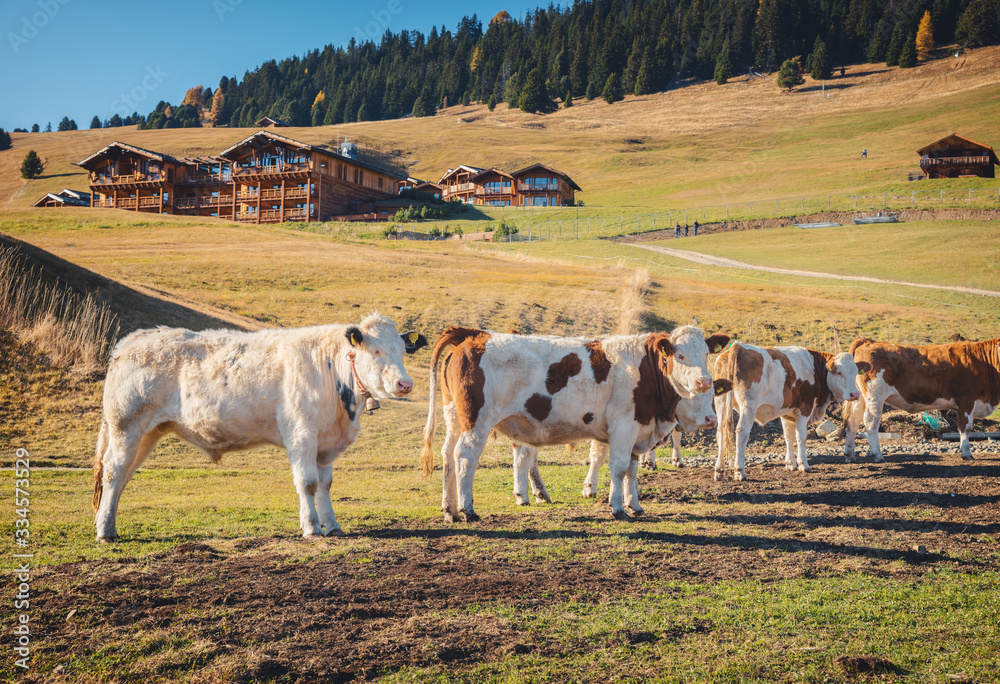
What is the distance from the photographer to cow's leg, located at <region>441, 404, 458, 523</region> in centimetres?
1046

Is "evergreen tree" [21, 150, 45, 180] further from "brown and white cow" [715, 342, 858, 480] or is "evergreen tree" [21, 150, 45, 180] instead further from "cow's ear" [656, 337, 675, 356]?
"cow's ear" [656, 337, 675, 356]

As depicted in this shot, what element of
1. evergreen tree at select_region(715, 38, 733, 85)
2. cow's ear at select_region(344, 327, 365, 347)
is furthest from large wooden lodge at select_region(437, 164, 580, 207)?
evergreen tree at select_region(715, 38, 733, 85)

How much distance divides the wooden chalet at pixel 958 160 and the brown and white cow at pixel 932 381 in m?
90.6

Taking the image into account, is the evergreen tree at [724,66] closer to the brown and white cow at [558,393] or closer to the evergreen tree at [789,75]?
the evergreen tree at [789,75]

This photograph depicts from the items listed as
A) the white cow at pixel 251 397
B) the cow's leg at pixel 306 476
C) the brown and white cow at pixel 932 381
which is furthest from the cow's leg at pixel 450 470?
the brown and white cow at pixel 932 381

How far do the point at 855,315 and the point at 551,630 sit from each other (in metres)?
32.4

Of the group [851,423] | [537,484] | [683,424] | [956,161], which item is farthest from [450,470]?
[956,161]

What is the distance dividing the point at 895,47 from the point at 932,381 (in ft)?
630

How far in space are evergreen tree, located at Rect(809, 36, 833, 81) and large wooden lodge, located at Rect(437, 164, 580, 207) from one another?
10441cm

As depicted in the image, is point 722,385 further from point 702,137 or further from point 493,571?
point 702,137

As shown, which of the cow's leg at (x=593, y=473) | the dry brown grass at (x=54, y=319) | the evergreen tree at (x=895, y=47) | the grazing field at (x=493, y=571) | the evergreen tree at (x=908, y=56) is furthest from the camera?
the evergreen tree at (x=895, y=47)

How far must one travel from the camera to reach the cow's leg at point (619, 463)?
1073 cm

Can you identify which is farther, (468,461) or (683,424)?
(683,424)

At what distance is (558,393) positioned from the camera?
10805mm
